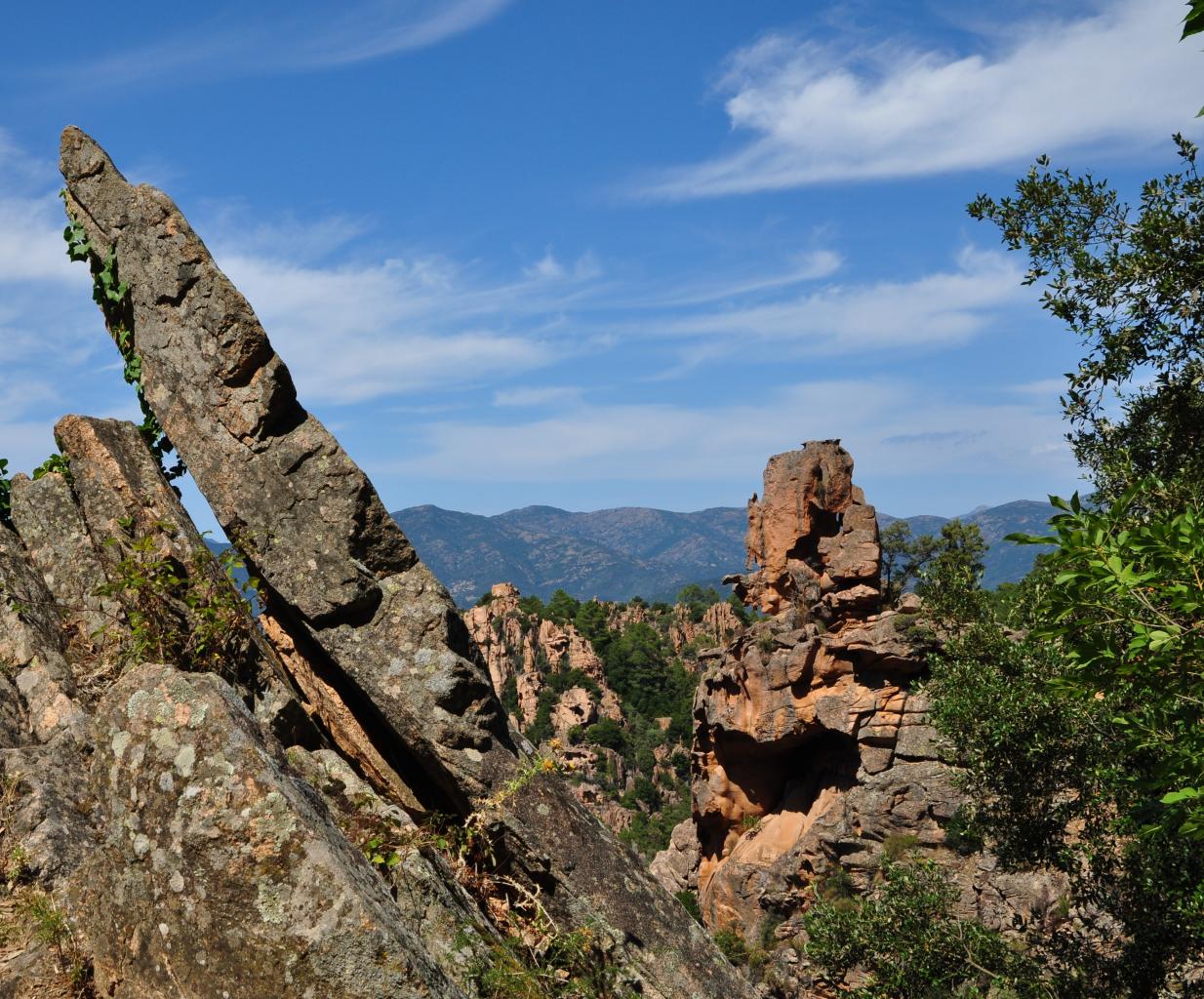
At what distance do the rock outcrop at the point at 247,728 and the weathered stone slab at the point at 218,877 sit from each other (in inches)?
0.5

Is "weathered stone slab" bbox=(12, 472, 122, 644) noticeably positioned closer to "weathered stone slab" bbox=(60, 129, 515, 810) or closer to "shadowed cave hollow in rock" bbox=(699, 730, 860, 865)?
"weathered stone slab" bbox=(60, 129, 515, 810)

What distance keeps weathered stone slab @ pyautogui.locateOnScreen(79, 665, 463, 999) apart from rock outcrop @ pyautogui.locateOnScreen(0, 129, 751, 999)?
0.01m

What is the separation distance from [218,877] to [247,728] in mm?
797

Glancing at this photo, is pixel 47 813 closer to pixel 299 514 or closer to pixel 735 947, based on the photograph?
pixel 299 514

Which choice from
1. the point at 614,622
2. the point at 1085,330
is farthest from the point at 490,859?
the point at 614,622

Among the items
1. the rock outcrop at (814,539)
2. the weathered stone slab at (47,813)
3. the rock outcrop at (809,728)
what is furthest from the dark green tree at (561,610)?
the weathered stone slab at (47,813)

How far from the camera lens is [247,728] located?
16.4 feet

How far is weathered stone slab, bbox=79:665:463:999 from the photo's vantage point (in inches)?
168

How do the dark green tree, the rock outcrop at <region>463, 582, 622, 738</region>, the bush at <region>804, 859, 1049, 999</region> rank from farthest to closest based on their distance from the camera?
the dark green tree → the rock outcrop at <region>463, 582, 622, 738</region> → the bush at <region>804, 859, 1049, 999</region>

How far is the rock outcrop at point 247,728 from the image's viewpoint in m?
4.48

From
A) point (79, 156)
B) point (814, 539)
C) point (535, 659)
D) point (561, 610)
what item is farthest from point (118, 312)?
point (561, 610)

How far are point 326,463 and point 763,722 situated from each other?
139 feet

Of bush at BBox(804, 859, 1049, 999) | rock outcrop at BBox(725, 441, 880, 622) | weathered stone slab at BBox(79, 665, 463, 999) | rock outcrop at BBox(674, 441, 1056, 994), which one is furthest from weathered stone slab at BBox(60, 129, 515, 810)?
rock outcrop at BBox(725, 441, 880, 622)

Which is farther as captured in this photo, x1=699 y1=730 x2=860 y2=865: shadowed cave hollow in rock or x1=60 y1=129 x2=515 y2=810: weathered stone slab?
x1=699 y1=730 x2=860 y2=865: shadowed cave hollow in rock
